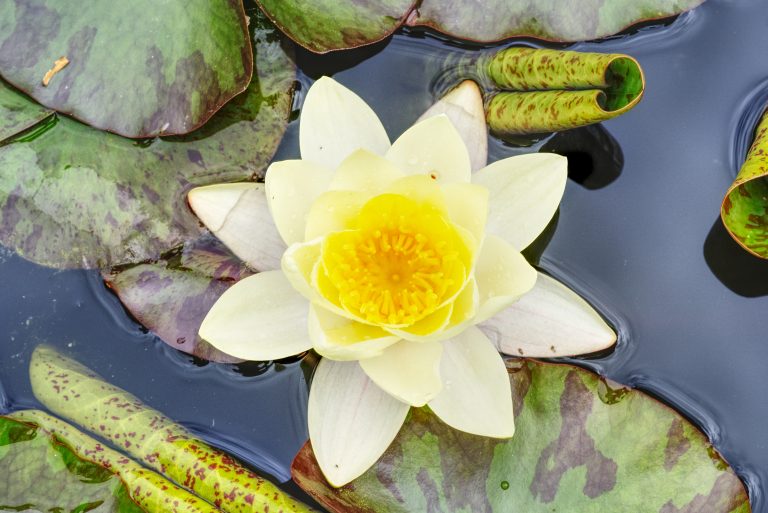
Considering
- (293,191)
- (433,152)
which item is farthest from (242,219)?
(433,152)

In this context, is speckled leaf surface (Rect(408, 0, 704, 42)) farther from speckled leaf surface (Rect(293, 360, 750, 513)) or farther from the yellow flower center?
speckled leaf surface (Rect(293, 360, 750, 513))

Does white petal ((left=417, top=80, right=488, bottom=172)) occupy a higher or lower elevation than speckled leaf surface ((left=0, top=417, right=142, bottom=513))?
higher

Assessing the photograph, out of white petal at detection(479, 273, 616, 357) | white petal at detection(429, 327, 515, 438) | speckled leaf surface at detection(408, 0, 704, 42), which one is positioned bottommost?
white petal at detection(429, 327, 515, 438)

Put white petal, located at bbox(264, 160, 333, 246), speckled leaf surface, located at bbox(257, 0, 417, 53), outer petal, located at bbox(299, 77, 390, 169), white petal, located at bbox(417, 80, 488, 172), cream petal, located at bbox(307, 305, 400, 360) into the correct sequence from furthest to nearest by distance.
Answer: speckled leaf surface, located at bbox(257, 0, 417, 53), white petal, located at bbox(417, 80, 488, 172), outer petal, located at bbox(299, 77, 390, 169), white petal, located at bbox(264, 160, 333, 246), cream petal, located at bbox(307, 305, 400, 360)

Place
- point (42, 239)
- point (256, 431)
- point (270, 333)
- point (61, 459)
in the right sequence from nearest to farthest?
point (270, 333), point (61, 459), point (42, 239), point (256, 431)

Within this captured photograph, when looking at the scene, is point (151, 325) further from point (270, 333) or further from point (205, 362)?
point (270, 333)

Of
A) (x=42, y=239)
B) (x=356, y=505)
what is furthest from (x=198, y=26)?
(x=356, y=505)

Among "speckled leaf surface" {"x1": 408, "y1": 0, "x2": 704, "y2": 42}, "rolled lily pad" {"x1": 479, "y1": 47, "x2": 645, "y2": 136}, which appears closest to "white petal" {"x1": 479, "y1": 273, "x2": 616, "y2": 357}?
"rolled lily pad" {"x1": 479, "y1": 47, "x2": 645, "y2": 136}

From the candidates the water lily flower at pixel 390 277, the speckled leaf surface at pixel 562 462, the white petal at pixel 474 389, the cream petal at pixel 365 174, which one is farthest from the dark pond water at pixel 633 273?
the cream petal at pixel 365 174
